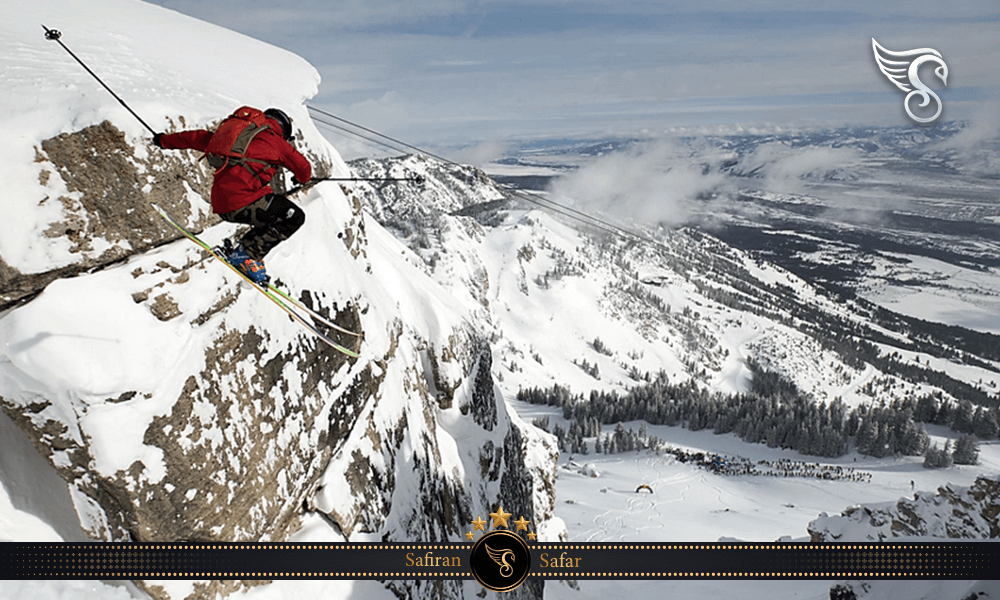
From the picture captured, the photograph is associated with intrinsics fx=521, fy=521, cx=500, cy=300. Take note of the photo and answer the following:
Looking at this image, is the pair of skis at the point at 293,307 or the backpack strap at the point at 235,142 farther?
the pair of skis at the point at 293,307

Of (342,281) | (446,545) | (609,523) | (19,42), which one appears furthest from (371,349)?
(609,523)

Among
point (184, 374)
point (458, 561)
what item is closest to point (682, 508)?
point (458, 561)

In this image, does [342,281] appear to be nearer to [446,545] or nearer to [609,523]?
[446,545]

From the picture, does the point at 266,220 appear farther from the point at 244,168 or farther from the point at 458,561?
the point at 458,561

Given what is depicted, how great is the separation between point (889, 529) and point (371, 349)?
26.5 metres

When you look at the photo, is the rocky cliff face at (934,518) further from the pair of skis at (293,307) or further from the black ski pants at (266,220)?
the black ski pants at (266,220)

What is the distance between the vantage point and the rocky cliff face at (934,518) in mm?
23172

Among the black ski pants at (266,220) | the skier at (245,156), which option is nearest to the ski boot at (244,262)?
the black ski pants at (266,220)

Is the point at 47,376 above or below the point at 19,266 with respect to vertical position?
below

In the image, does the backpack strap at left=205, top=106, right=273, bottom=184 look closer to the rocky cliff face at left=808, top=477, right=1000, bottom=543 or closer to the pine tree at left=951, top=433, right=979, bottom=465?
the rocky cliff face at left=808, top=477, right=1000, bottom=543

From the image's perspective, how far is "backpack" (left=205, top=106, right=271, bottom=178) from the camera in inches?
347

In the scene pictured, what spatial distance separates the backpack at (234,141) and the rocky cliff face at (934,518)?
30.7 m

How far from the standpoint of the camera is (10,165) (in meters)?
9.12

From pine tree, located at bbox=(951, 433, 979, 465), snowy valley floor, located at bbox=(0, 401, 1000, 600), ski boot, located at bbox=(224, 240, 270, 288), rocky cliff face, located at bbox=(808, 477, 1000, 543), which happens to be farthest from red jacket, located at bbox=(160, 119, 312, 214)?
pine tree, located at bbox=(951, 433, 979, 465)
